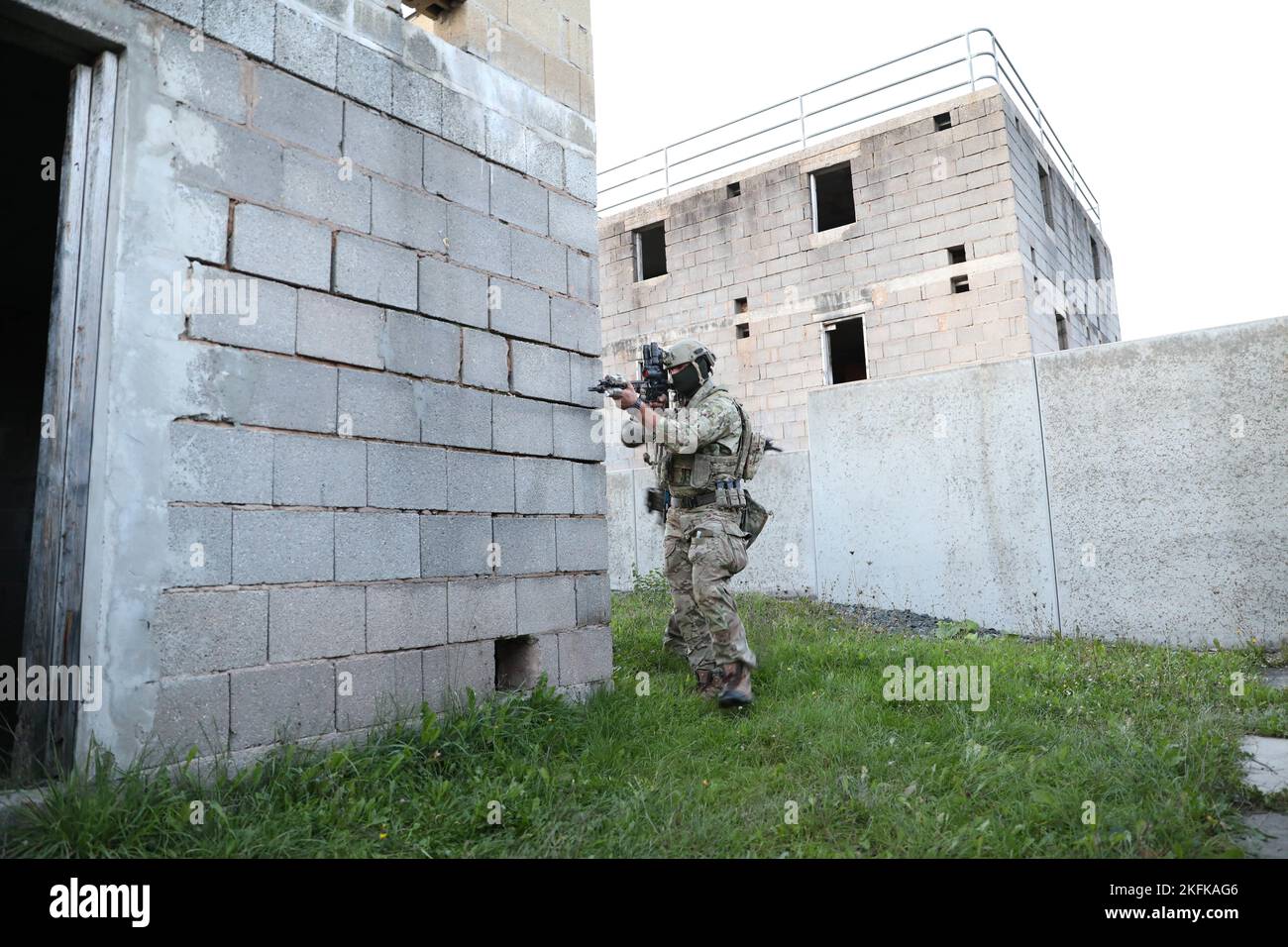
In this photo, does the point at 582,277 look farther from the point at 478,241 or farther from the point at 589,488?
the point at 589,488

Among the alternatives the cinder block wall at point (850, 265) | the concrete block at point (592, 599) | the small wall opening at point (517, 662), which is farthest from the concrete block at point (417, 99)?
the cinder block wall at point (850, 265)

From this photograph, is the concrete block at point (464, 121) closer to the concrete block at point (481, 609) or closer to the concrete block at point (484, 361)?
the concrete block at point (484, 361)

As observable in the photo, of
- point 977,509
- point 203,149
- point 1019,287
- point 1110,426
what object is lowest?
point 977,509

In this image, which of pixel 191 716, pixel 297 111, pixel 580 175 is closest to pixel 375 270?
pixel 297 111

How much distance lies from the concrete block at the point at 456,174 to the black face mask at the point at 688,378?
1.49m

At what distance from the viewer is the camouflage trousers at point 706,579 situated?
4469mm

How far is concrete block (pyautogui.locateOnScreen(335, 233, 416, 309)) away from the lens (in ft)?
11.4

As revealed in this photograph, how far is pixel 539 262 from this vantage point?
4379mm

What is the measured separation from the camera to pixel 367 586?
3.46 meters

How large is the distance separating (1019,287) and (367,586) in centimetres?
968

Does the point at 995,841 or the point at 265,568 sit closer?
the point at 995,841
